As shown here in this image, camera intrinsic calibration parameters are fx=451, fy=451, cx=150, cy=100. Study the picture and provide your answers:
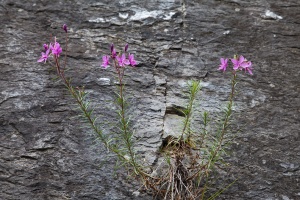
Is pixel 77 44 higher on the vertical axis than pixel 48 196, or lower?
higher

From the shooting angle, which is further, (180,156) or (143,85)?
(143,85)

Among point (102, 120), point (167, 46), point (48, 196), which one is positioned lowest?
point (48, 196)

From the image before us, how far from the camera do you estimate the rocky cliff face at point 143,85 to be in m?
2.67

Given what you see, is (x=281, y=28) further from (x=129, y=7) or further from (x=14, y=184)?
(x=14, y=184)

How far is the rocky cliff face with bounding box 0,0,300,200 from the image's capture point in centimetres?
267

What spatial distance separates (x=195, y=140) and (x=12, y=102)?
4.07ft

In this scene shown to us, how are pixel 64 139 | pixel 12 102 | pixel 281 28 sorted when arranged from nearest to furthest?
1. pixel 64 139
2. pixel 12 102
3. pixel 281 28

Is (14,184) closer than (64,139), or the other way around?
(14,184)

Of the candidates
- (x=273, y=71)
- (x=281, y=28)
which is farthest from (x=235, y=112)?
(x=281, y=28)

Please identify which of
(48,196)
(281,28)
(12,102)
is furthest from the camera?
(281,28)

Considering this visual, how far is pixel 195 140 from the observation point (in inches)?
113

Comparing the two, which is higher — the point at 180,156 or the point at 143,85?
the point at 143,85

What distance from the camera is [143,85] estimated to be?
3.23 meters

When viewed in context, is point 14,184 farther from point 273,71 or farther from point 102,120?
point 273,71
